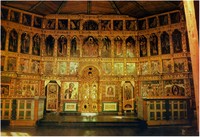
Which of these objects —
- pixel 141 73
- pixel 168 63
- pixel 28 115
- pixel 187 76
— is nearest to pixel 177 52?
pixel 168 63

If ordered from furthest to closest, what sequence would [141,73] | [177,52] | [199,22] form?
1. [141,73]
2. [177,52]
3. [199,22]

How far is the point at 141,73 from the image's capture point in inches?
579

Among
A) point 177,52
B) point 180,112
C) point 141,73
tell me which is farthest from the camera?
point 141,73

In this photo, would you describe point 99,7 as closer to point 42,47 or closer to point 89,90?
point 42,47

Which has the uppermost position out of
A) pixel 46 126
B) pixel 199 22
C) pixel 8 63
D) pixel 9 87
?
pixel 8 63

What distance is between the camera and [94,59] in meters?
14.9

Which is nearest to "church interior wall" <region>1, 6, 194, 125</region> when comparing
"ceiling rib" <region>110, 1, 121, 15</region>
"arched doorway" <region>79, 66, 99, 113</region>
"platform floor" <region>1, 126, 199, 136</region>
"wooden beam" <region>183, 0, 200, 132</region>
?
"arched doorway" <region>79, 66, 99, 113</region>

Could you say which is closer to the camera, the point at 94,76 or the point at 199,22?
the point at 199,22

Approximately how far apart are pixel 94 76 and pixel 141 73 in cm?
376

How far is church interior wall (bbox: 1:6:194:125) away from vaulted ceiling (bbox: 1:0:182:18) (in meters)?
0.41

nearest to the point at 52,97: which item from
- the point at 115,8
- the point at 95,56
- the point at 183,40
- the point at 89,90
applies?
the point at 89,90

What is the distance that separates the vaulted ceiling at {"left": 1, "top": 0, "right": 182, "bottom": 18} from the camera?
43.5 feet

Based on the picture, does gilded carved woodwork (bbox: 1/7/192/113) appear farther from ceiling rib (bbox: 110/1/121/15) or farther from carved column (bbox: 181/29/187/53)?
ceiling rib (bbox: 110/1/121/15)

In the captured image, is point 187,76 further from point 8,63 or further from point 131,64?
point 8,63
